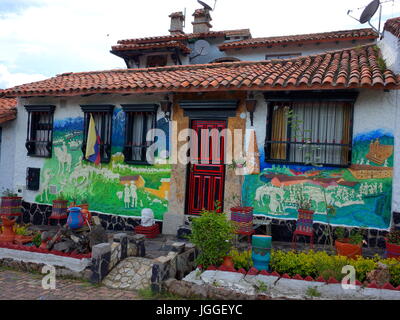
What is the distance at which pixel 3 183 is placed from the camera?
1139 centimetres

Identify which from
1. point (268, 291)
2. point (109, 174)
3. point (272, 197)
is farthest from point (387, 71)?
point (109, 174)

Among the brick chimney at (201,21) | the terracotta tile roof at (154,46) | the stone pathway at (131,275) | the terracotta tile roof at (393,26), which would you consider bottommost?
the stone pathway at (131,275)

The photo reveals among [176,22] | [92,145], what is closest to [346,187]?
[92,145]

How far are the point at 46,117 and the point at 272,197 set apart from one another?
7.40m

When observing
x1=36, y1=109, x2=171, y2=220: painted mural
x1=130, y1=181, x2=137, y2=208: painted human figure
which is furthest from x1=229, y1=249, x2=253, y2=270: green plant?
x1=130, y1=181, x2=137, y2=208: painted human figure

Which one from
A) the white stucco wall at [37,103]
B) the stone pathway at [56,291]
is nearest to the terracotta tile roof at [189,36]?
the white stucco wall at [37,103]

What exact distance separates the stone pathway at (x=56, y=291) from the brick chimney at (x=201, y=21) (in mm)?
16232

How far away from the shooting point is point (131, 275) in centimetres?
617

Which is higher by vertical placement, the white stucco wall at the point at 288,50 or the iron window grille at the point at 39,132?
the white stucco wall at the point at 288,50

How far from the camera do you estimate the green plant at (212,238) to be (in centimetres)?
590

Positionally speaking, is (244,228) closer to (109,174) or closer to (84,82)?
(109,174)

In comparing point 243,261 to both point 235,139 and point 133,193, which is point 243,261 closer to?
point 235,139

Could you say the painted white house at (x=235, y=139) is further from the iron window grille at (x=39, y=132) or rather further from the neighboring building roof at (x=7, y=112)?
the neighboring building roof at (x=7, y=112)
